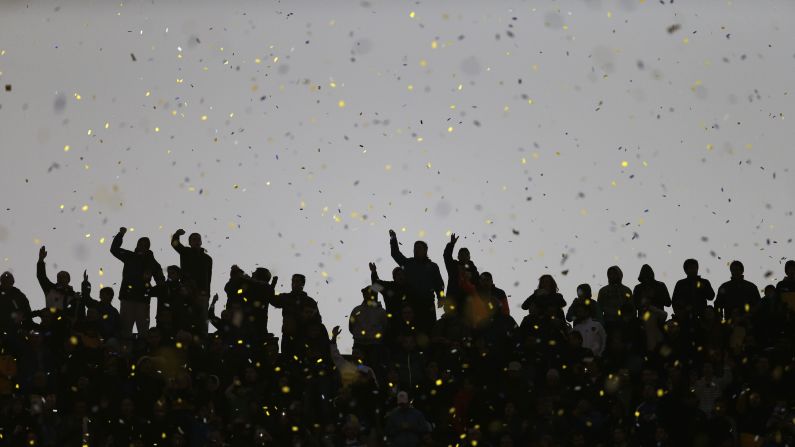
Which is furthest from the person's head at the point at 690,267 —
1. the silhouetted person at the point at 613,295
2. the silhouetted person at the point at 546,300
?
the silhouetted person at the point at 546,300

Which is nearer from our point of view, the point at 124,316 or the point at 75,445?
the point at 75,445

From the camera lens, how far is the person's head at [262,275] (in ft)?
84.4

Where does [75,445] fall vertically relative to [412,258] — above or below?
below

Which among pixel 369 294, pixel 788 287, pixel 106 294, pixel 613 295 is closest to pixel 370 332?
pixel 369 294

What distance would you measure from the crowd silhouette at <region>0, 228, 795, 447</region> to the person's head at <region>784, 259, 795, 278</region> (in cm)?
3

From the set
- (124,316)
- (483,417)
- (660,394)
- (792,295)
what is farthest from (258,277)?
(792,295)

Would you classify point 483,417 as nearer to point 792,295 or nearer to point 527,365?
point 527,365

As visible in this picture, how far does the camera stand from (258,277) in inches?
1013

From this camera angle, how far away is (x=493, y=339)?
82.5 ft

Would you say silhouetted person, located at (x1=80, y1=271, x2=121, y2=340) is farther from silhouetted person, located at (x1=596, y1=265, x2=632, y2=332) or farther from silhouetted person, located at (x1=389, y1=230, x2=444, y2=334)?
silhouetted person, located at (x1=596, y1=265, x2=632, y2=332)

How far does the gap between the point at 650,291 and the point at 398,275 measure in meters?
3.68

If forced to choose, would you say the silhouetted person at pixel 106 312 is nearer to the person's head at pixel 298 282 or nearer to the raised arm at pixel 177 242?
the raised arm at pixel 177 242

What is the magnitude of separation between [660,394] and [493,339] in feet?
8.60

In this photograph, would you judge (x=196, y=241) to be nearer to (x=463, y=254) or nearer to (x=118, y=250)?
(x=118, y=250)
